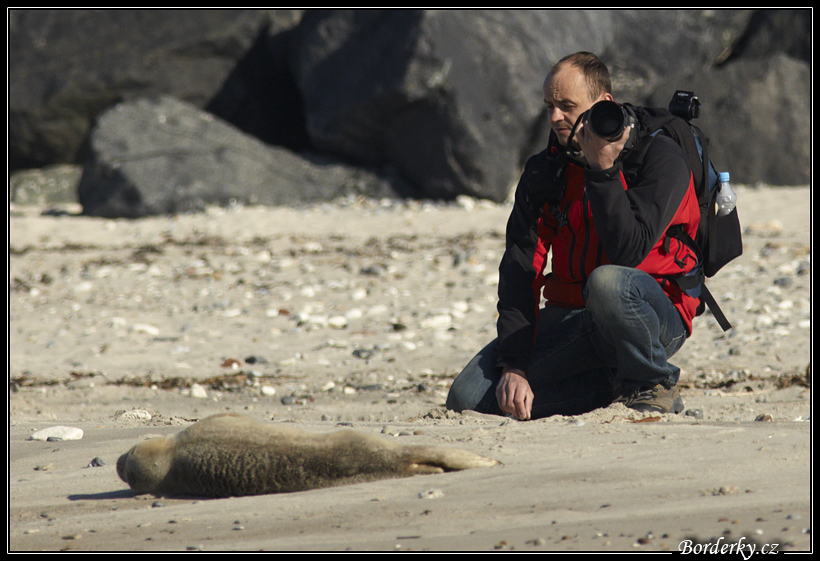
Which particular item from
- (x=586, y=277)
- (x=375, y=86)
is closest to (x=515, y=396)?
(x=586, y=277)

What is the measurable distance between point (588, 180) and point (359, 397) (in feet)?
6.15

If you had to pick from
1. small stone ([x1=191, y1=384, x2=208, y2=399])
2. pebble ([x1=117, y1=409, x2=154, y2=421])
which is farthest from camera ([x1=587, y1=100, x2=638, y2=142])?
small stone ([x1=191, y1=384, x2=208, y2=399])

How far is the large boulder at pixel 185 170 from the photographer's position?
10.1 m

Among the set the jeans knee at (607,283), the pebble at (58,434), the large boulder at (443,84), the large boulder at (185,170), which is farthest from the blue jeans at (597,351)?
the large boulder at (185,170)

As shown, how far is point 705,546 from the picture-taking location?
1.73 metres

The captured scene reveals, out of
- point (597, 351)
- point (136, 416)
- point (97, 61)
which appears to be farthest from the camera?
point (97, 61)

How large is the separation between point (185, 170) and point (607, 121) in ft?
27.5

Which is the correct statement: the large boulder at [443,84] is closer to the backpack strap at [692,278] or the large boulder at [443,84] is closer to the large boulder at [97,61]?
the large boulder at [97,61]

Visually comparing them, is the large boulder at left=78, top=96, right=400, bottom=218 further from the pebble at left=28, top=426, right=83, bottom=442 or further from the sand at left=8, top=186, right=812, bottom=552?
the pebble at left=28, top=426, right=83, bottom=442

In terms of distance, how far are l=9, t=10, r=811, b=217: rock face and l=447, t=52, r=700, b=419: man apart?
7.32m

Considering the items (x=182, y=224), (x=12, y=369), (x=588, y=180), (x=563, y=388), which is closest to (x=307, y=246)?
(x=182, y=224)

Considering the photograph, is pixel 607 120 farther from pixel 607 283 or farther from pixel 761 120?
pixel 761 120

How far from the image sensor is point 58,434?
3166 mm

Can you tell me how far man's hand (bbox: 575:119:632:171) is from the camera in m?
2.74
